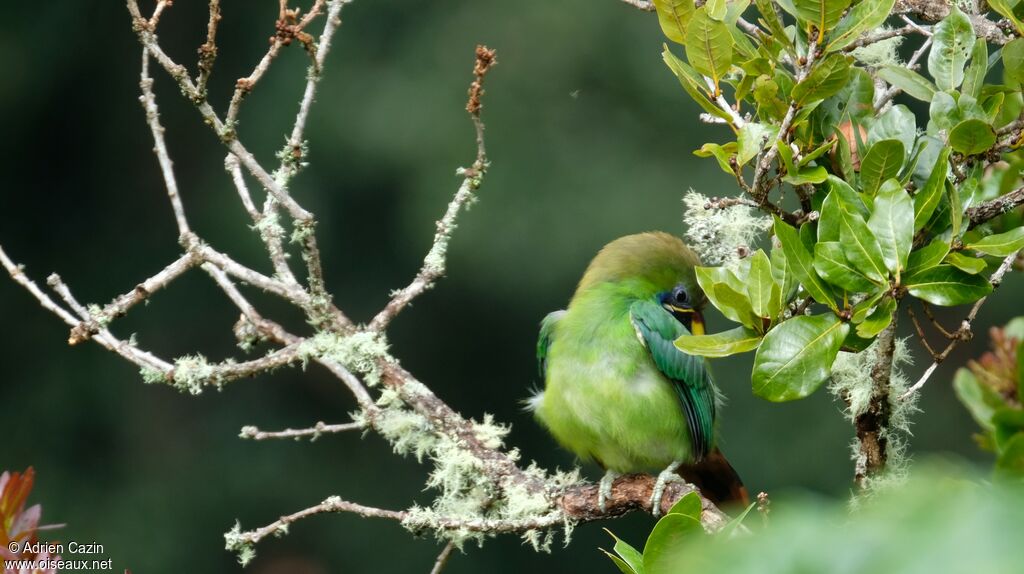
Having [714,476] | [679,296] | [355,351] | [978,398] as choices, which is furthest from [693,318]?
[978,398]

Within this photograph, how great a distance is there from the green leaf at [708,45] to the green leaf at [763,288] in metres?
0.25

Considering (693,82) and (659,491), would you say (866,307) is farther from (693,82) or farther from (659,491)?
(659,491)

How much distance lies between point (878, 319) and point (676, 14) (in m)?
0.47

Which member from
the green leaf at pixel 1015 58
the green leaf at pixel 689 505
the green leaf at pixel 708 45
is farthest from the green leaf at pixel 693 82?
the green leaf at pixel 689 505

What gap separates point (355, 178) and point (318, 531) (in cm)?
198

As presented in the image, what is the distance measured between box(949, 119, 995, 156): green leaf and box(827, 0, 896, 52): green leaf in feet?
0.53

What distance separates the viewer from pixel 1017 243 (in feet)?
4.43

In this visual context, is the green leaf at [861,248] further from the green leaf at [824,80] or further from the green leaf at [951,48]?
the green leaf at [951,48]

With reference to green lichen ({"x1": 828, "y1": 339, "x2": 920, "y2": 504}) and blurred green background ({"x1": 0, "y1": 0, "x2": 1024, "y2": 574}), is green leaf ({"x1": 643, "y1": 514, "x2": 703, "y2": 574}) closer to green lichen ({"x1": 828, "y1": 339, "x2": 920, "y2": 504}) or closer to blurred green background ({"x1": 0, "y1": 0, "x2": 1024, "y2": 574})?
green lichen ({"x1": 828, "y1": 339, "x2": 920, "y2": 504})

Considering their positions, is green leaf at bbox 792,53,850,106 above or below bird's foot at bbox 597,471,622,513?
above

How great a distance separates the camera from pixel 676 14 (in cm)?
150

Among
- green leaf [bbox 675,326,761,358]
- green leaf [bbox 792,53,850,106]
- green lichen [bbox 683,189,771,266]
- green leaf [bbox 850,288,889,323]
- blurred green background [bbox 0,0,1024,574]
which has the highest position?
blurred green background [bbox 0,0,1024,574]

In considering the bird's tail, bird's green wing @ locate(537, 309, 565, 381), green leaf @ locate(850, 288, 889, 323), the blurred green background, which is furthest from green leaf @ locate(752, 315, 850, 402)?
the blurred green background

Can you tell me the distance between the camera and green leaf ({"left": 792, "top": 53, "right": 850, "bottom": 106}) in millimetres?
1382
